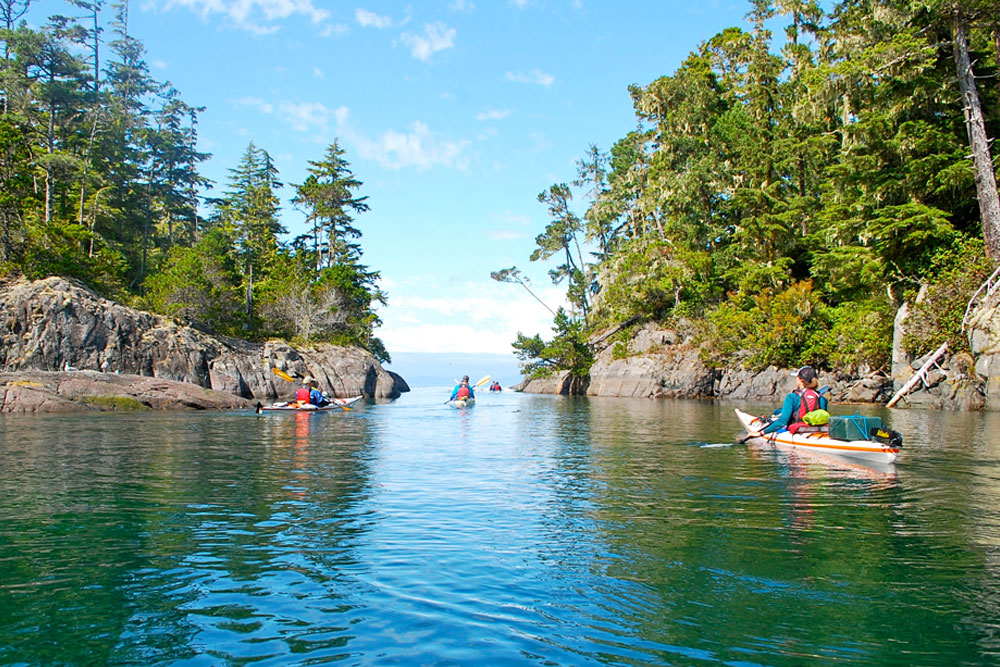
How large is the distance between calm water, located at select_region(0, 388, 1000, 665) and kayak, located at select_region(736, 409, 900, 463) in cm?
36

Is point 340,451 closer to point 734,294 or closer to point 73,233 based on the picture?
point 73,233

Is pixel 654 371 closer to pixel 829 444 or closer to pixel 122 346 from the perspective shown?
pixel 122 346

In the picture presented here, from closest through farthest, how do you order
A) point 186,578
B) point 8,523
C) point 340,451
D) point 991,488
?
point 186,578
point 8,523
point 991,488
point 340,451

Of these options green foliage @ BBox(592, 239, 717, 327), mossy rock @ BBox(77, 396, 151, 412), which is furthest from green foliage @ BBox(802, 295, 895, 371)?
mossy rock @ BBox(77, 396, 151, 412)

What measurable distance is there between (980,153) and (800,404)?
16.8 meters

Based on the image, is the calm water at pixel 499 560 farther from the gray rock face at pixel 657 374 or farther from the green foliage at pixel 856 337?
the gray rock face at pixel 657 374

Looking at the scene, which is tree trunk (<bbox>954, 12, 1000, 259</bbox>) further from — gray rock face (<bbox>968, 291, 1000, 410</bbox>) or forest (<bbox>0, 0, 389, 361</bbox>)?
forest (<bbox>0, 0, 389, 361</bbox>)

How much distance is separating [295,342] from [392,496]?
125ft

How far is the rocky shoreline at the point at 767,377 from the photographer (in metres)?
24.5

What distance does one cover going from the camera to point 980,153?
2520cm

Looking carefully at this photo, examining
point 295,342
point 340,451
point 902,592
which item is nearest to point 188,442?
point 340,451

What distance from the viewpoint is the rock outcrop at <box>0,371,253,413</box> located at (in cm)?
2470

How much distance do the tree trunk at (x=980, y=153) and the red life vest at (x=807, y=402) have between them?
15.3 m

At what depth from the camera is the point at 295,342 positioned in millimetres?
46500
